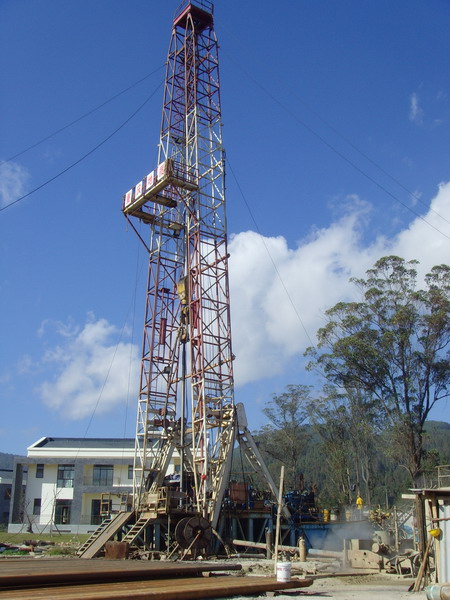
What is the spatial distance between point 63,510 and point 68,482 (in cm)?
240

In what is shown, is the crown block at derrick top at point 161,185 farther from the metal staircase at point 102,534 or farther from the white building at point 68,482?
the white building at point 68,482

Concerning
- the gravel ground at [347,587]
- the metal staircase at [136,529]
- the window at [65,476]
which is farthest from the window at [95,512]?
the gravel ground at [347,587]

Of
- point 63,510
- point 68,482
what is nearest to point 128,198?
point 68,482

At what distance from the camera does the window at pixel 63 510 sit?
56125 mm

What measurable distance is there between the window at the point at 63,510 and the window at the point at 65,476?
5.15 ft

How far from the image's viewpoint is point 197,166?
35.9 m

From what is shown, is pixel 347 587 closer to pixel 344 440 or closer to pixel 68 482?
pixel 344 440

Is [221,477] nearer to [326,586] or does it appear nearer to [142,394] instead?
[142,394]

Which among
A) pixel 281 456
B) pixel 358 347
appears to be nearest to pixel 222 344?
pixel 358 347

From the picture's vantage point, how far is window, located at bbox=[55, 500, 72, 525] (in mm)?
56125

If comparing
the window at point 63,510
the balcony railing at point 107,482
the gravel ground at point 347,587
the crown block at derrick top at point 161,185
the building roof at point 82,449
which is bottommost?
the gravel ground at point 347,587

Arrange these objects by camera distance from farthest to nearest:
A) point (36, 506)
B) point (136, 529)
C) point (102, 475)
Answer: point (102, 475), point (36, 506), point (136, 529)

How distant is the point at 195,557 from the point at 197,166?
20.5 meters

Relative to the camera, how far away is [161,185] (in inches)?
1344
